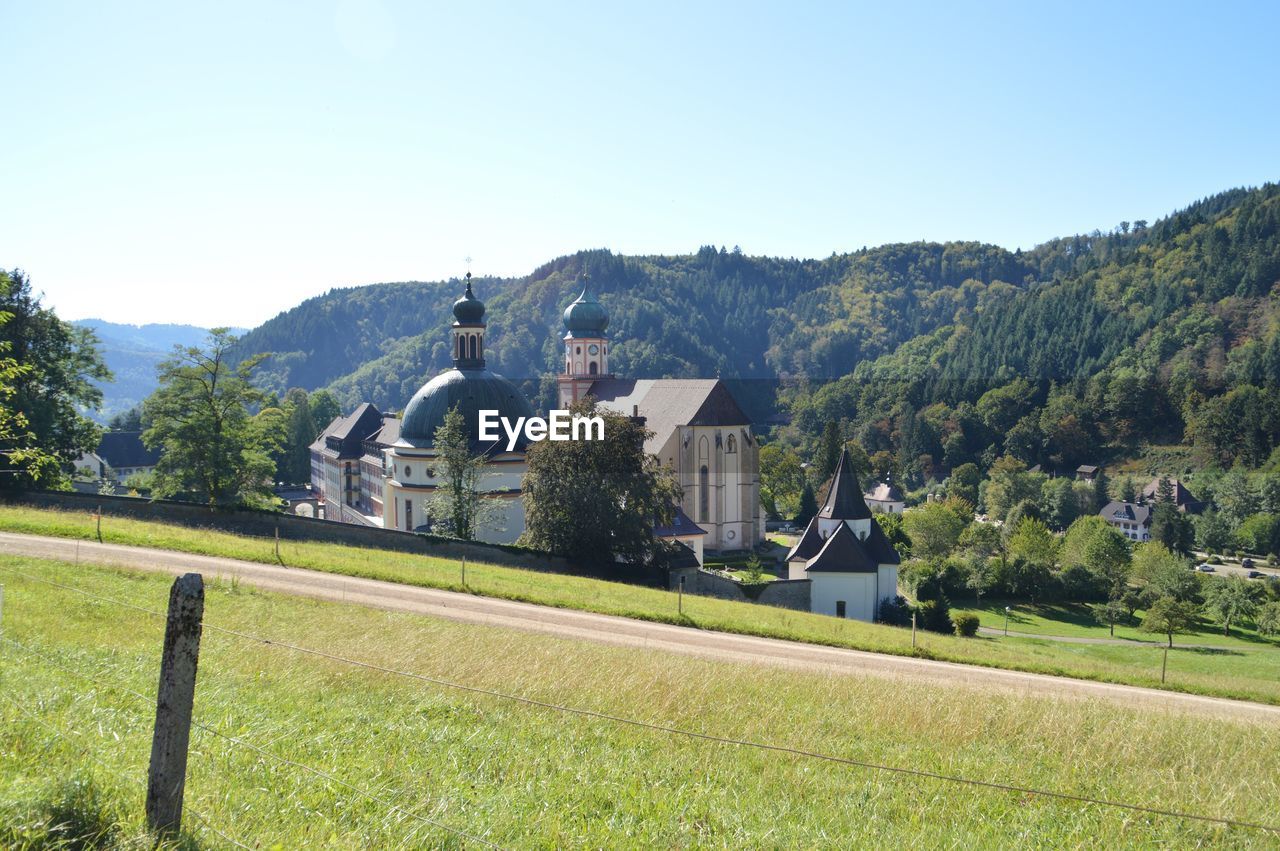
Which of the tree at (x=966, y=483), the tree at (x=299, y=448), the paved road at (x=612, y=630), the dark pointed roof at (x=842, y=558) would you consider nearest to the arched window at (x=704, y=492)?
the dark pointed roof at (x=842, y=558)

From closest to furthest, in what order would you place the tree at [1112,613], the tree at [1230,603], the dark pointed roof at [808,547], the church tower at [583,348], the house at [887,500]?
the dark pointed roof at [808,547] → the tree at [1230,603] → the tree at [1112,613] → the church tower at [583,348] → the house at [887,500]

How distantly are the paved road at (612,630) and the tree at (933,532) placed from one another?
150ft

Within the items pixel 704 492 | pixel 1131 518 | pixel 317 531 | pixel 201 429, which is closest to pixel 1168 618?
pixel 704 492

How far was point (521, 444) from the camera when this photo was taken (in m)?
46.0

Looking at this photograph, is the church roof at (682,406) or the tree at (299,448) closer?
the church roof at (682,406)

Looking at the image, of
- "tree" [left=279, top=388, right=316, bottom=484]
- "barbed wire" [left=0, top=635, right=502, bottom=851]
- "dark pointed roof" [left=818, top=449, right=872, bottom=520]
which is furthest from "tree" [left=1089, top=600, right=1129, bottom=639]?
"tree" [left=279, top=388, right=316, bottom=484]

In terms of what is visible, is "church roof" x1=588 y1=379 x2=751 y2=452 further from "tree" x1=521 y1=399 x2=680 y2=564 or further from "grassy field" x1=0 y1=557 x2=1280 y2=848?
"grassy field" x1=0 y1=557 x2=1280 y2=848

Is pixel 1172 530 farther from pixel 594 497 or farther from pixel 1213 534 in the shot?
pixel 594 497

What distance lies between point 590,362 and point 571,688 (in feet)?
182

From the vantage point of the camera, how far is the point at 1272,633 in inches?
1945

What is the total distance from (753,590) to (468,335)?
23.1 m

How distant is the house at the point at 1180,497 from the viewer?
8900 centimetres

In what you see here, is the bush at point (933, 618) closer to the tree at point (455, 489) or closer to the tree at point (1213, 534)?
the tree at point (455, 489)

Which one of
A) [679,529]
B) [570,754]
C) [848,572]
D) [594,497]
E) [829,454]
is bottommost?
[848,572]
